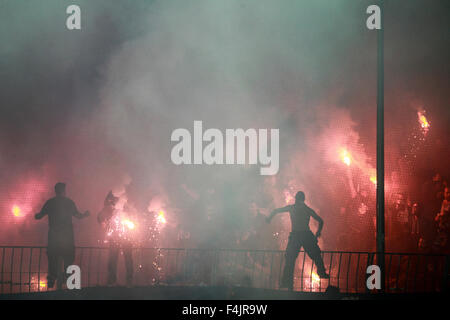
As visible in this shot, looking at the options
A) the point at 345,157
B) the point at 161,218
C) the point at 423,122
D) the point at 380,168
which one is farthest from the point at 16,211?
the point at 380,168

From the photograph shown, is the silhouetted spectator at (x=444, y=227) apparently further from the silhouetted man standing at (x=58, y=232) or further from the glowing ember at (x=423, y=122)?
the silhouetted man standing at (x=58, y=232)

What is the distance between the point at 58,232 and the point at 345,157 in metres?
10.5

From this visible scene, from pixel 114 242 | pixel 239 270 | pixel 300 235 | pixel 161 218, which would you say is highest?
pixel 161 218

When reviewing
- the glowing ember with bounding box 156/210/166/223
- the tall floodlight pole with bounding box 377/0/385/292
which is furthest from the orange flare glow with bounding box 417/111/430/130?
the glowing ember with bounding box 156/210/166/223

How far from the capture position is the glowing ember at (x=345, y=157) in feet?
59.8

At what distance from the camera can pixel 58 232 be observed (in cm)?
1051

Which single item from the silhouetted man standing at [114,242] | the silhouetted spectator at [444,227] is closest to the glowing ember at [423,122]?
the silhouetted spectator at [444,227]

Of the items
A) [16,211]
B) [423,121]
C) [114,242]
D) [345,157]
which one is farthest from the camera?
[16,211]

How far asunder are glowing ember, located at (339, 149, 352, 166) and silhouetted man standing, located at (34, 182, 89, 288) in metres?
10.1

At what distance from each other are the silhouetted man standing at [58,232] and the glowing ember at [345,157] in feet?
33.2

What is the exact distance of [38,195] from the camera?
22875mm

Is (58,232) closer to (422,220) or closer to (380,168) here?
(380,168)
